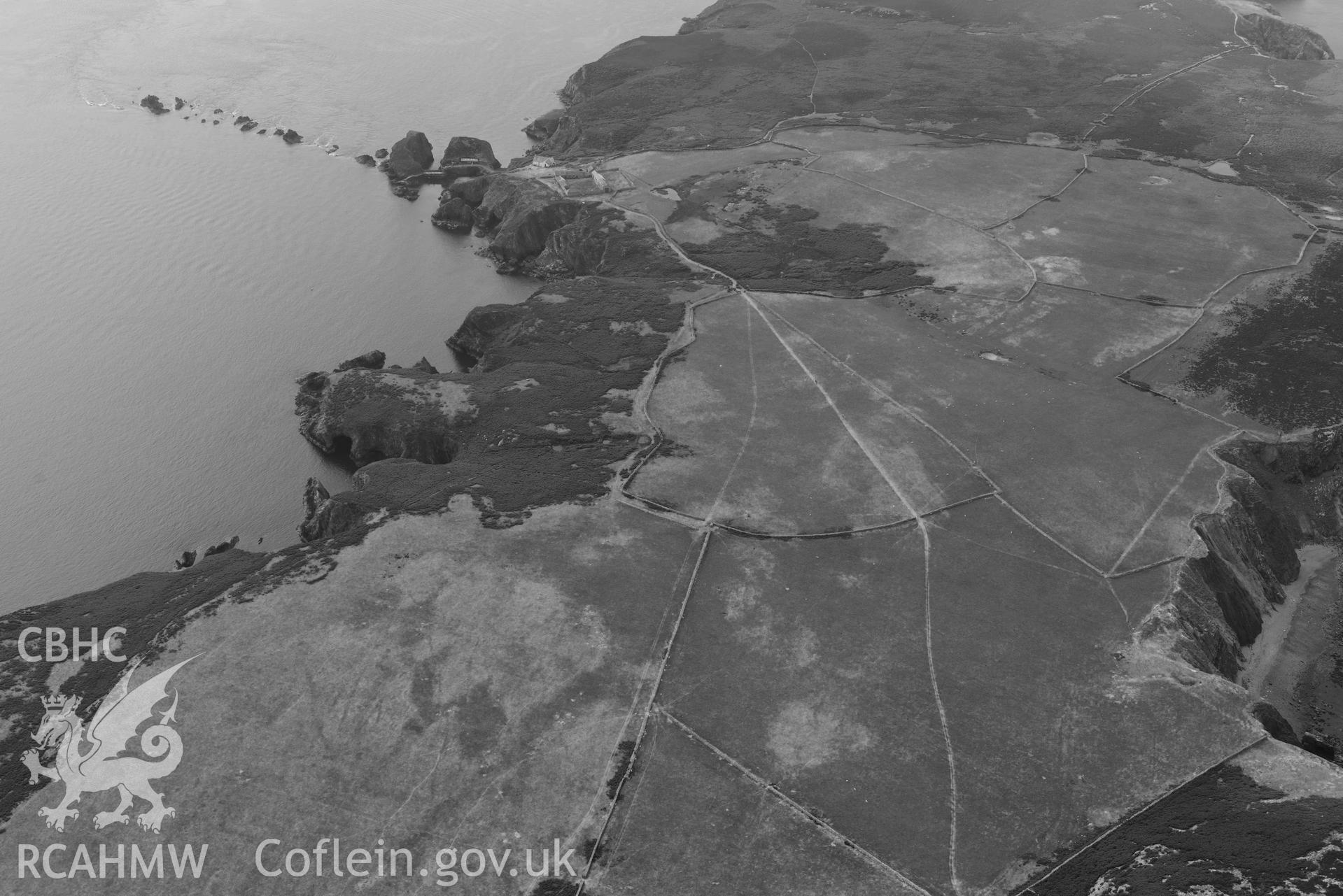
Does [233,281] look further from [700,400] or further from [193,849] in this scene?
[193,849]

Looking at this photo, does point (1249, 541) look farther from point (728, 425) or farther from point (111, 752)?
point (111, 752)

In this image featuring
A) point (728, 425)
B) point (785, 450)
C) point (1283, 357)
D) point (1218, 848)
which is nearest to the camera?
point (1218, 848)

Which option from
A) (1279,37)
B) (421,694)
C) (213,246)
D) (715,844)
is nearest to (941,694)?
(715,844)

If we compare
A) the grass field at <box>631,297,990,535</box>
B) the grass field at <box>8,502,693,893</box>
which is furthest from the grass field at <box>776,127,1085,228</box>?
the grass field at <box>8,502,693,893</box>

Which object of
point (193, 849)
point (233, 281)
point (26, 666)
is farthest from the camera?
point (233, 281)

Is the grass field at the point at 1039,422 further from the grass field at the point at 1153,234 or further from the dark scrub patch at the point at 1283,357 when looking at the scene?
the grass field at the point at 1153,234

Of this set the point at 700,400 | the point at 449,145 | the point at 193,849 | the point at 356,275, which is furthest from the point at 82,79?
the point at 193,849

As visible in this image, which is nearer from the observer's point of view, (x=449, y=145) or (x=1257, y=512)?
(x=1257, y=512)

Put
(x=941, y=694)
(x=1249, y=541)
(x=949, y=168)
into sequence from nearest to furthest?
(x=941, y=694) < (x=1249, y=541) < (x=949, y=168)

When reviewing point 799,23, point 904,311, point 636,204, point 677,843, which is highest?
point 799,23
